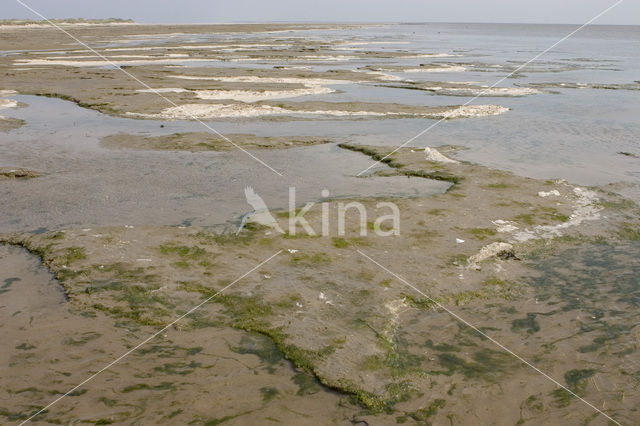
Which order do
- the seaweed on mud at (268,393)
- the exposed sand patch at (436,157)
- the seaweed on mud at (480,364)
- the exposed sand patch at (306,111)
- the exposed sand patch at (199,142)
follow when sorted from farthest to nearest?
the exposed sand patch at (306,111) < the exposed sand patch at (199,142) < the exposed sand patch at (436,157) < the seaweed on mud at (480,364) < the seaweed on mud at (268,393)

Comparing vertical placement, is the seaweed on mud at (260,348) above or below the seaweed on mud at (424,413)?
above

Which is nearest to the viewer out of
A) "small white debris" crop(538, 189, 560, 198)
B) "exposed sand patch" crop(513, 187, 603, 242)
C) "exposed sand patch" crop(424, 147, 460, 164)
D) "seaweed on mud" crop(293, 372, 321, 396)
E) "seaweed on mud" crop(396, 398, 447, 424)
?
"seaweed on mud" crop(396, 398, 447, 424)

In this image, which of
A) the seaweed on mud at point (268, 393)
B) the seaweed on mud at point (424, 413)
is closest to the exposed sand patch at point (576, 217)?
the seaweed on mud at point (424, 413)

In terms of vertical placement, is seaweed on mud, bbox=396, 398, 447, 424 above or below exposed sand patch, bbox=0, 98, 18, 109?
below

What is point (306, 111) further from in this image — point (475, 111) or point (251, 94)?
point (475, 111)

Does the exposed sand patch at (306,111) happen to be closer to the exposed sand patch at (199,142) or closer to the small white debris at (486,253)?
the exposed sand patch at (199,142)

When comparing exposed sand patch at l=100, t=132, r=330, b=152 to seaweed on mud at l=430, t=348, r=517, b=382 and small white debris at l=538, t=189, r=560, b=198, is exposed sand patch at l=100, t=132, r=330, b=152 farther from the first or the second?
seaweed on mud at l=430, t=348, r=517, b=382

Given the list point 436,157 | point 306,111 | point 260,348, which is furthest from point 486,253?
point 306,111

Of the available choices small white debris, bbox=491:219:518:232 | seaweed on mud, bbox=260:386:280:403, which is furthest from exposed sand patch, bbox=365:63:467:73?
seaweed on mud, bbox=260:386:280:403

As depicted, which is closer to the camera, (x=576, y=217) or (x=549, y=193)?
(x=576, y=217)

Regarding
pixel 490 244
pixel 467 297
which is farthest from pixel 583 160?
pixel 467 297
